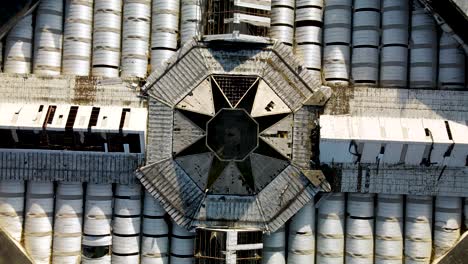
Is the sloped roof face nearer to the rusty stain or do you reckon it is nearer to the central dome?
the central dome

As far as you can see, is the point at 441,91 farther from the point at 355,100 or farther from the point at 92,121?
the point at 92,121

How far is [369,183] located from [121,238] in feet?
62.5

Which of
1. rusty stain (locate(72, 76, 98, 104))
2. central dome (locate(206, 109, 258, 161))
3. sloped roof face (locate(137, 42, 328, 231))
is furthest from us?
rusty stain (locate(72, 76, 98, 104))

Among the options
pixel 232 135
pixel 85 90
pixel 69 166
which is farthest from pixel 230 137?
pixel 69 166

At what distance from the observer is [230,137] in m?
31.2

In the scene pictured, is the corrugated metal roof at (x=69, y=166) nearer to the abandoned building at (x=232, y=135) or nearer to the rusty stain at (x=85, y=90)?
the abandoned building at (x=232, y=135)

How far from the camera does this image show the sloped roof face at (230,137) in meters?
31.2

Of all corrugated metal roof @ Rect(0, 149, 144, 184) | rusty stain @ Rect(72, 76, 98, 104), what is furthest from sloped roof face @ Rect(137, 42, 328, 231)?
rusty stain @ Rect(72, 76, 98, 104)

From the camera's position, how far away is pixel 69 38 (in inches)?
1252

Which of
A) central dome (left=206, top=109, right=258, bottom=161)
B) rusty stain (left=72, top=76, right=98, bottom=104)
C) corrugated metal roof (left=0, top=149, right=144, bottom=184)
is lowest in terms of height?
corrugated metal roof (left=0, top=149, right=144, bottom=184)

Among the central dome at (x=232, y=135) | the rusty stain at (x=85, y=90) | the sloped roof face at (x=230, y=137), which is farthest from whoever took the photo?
the rusty stain at (x=85, y=90)

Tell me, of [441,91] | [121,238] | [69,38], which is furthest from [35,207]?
[441,91]

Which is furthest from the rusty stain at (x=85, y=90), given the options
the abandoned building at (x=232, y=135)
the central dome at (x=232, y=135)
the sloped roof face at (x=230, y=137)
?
the central dome at (x=232, y=135)

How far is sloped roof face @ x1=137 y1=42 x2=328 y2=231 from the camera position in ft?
102
